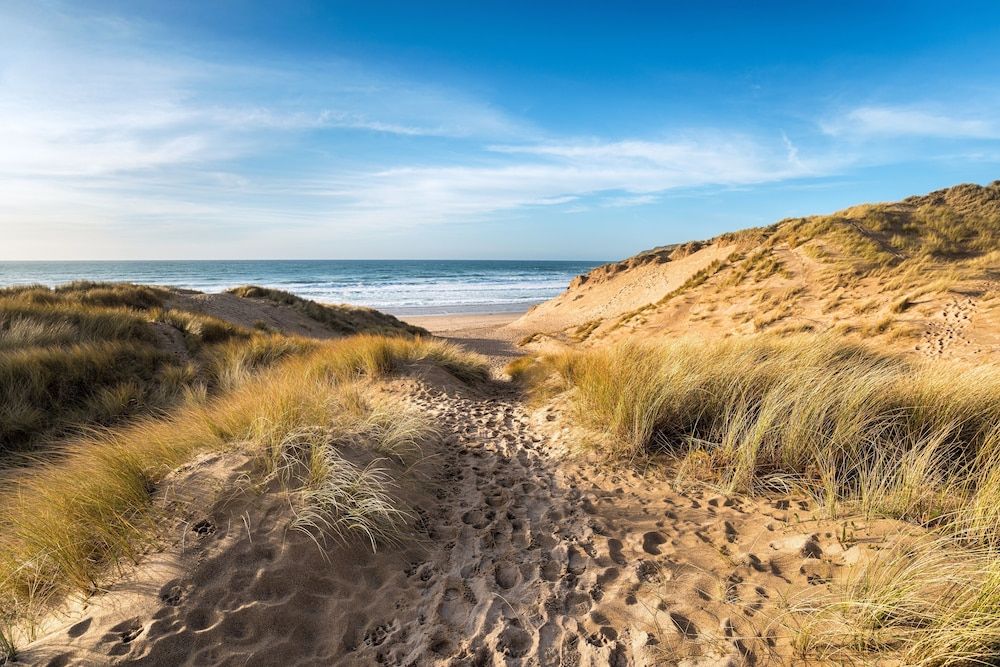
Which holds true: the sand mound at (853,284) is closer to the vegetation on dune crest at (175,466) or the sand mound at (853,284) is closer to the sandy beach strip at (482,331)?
the sandy beach strip at (482,331)

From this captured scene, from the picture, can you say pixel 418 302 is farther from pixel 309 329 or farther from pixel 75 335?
pixel 75 335

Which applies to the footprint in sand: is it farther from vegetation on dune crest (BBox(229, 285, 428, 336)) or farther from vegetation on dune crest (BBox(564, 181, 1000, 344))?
vegetation on dune crest (BBox(229, 285, 428, 336))

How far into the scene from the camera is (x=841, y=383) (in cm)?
429

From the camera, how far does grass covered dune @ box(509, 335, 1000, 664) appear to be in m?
1.93

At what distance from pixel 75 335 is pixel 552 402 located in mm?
8808

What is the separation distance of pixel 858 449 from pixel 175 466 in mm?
5577

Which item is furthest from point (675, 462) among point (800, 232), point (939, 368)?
point (800, 232)

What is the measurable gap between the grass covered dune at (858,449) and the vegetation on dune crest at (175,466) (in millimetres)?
2374

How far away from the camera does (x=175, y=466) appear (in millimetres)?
Answer: 3312

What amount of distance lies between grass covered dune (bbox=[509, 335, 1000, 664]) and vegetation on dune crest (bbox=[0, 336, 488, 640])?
2374mm

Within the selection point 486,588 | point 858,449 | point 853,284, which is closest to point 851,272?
point 853,284

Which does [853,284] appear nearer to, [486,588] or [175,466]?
[486,588]

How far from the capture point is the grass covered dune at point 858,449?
1.93 metres

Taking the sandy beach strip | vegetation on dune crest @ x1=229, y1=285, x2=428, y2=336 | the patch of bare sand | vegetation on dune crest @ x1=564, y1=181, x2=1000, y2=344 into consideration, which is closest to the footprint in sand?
the patch of bare sand
